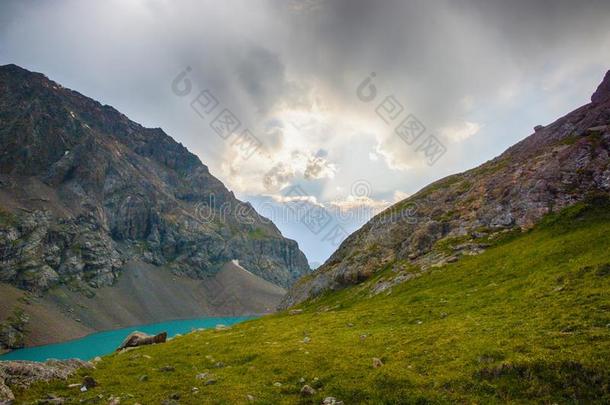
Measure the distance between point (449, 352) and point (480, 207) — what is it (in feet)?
175

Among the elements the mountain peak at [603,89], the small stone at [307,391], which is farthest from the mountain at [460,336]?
the mountain peak at [603,89]

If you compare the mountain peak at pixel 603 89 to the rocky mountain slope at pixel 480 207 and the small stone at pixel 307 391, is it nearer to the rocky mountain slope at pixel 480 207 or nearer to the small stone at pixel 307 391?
the rocky mountain slope at pixel 480 207

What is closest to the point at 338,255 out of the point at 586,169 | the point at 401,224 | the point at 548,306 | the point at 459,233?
the point at 401,224

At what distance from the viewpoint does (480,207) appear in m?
→ 65.8

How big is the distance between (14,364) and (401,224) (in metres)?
70.6

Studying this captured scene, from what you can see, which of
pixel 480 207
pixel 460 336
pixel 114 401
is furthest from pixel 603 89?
pixel 114 401

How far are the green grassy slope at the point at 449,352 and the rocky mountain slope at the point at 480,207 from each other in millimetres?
14425

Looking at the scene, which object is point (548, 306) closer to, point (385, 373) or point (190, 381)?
point (385, 373)

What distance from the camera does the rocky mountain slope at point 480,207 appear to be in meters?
53.7

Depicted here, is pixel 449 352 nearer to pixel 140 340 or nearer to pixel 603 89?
pixel 140 340

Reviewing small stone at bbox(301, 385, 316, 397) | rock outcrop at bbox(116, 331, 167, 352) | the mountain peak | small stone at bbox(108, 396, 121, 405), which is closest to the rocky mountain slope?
the mountain peak

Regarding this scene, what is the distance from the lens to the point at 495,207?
6178 centimetres

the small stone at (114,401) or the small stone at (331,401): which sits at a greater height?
the small stone at (114,401)

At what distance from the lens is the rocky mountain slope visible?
53.7 m
